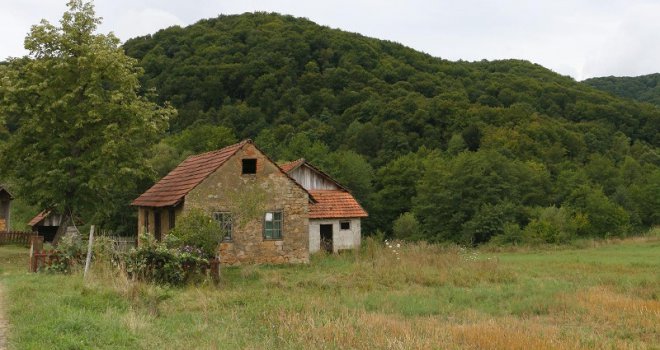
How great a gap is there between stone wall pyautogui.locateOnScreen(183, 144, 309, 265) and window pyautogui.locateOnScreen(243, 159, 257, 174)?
8.1 inches

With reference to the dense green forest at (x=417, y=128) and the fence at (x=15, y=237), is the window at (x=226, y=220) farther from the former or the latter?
the dense green forest at (x=417, y=128)

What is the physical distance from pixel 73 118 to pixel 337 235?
56.0ft

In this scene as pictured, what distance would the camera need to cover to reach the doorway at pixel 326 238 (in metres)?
36.1

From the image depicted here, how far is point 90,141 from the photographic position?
25281 mm

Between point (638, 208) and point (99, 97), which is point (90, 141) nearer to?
point (99, 97)

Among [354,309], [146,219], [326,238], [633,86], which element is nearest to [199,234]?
[354,309]

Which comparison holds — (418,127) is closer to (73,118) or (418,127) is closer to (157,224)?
(157,224)

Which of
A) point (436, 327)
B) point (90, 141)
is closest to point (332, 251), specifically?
A: point (90, 141)

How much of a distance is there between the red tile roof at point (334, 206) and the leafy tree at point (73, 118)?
41.5 ft

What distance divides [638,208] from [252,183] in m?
50.1

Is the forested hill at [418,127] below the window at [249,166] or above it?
above

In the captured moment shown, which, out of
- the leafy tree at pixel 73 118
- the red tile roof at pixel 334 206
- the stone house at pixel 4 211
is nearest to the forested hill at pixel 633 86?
the red tile roof at pixel 334 206

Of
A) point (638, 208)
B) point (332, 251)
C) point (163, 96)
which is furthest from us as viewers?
point (163, 96)

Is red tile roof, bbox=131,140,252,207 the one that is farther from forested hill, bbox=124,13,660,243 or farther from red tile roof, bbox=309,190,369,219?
forested hill, bbox=124,13,660,243
